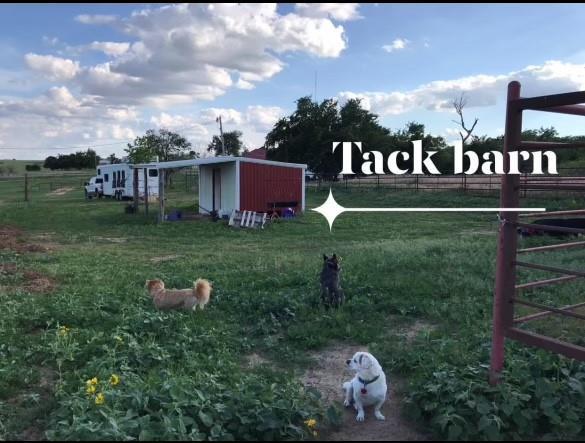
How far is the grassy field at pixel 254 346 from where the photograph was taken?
10.6ft

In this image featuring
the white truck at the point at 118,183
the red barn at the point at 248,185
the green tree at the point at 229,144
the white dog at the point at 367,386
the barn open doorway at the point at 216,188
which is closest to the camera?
the white dog at the point at 367,386

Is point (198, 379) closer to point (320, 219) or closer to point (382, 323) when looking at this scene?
point (382, 323)

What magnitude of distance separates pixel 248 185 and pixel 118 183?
51.4 ft

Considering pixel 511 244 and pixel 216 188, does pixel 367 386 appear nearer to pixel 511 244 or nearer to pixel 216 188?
pixel 511 244

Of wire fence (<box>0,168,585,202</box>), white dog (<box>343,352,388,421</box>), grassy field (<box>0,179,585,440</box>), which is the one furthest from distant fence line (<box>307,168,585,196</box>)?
white dog (<box>343,352,388,421</box>)

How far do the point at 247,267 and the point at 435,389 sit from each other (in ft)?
19.4

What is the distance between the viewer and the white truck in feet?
102

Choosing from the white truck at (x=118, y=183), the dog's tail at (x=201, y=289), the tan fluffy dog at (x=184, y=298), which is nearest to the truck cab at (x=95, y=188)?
the white truck at (x=118, y=183)

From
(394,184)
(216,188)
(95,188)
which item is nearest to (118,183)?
Answer: (95,188)

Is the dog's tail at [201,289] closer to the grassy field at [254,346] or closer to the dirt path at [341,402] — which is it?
the grassy field at [254,346]

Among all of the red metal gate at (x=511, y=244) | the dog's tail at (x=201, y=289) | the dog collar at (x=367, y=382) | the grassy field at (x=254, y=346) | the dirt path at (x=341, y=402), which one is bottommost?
the dirt path at (x=341, y=402)

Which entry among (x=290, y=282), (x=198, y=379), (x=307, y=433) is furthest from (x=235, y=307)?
(x=307, y=433)

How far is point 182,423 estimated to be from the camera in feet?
9.98

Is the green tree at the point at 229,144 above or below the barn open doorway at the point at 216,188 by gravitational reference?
above
